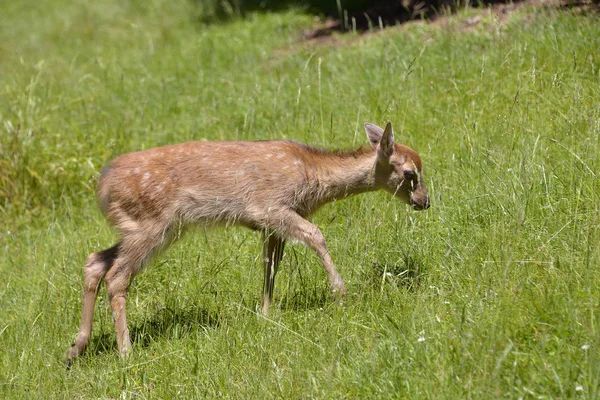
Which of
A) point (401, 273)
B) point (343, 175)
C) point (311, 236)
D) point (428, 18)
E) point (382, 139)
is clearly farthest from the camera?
point (428, 18)

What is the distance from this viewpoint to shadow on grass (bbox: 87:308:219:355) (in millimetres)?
5551

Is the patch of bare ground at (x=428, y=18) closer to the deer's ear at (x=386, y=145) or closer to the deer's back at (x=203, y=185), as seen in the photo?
the deer's ear at (x=386, y=145)

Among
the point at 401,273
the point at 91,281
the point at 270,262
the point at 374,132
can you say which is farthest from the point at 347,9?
the point at 401,273

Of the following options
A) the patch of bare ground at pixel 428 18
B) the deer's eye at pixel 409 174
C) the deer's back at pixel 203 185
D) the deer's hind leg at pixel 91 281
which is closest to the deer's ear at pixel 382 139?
the deer's eye at pixel 409 174

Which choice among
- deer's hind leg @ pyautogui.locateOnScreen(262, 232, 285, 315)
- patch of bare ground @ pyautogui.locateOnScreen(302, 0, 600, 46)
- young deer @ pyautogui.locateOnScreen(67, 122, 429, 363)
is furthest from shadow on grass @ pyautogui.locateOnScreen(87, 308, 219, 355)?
patch of bare ground @ pyautogui.locateOnScreen(302, 0, 600, 46)

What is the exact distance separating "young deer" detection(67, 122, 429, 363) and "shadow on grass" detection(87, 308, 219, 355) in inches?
5.7

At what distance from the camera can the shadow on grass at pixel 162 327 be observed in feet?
18.2

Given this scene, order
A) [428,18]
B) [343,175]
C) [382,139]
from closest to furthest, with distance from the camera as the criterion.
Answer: [382,139] → [343,175] → [428,18]

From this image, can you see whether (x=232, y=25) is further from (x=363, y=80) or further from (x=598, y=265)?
(x=598, y=265)

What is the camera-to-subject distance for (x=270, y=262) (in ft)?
20.2

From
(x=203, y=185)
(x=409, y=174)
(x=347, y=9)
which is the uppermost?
(x=347, y=9)

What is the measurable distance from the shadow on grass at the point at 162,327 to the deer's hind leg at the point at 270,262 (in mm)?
351

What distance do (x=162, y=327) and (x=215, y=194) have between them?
975mm

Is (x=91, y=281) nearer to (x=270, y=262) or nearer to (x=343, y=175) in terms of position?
(x=270, y=262)
